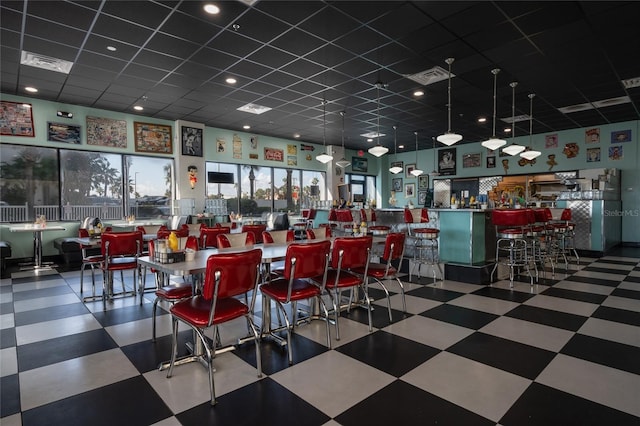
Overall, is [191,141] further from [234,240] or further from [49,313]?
[234,240]

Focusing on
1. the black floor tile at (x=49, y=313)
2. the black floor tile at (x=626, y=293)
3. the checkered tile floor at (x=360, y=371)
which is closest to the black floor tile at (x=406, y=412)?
the checkered tile floor at (x=360, y=371)

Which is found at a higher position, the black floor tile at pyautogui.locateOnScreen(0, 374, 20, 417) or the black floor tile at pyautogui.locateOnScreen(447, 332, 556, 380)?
the black floor tile at pyautogui.locateOnScreen(0, 374, 20, 417)

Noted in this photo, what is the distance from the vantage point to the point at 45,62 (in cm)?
563

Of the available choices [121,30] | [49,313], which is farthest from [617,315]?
[121,30]

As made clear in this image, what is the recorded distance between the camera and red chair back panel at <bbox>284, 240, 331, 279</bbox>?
9.00 feet

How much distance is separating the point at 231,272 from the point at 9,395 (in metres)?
1.73

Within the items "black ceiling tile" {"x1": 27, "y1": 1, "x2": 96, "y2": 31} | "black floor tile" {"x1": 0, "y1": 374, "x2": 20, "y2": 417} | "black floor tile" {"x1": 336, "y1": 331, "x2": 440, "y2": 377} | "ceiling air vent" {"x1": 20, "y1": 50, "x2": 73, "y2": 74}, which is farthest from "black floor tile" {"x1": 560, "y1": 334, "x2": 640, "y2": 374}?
"ceiling air vent" {"x1": 20, "y1": 50, "x2": 73, "y2": 74}

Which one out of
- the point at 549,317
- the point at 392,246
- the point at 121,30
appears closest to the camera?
the point at 392,246

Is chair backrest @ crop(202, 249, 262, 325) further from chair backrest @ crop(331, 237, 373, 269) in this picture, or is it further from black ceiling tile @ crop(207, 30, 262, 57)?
black ceiling tile @ crop(207, 30, 262, 57)

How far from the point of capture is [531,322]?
3.53m

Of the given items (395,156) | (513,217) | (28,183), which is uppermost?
(395,156)

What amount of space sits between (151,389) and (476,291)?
4.35m

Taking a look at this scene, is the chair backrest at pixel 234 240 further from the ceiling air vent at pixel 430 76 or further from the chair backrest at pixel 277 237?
the ceiling air vent at pixel 430 76

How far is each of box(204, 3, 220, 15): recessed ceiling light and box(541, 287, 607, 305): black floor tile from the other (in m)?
5.85
